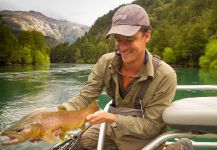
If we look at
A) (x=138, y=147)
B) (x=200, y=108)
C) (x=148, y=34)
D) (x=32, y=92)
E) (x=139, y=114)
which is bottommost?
(x=32, y=92)

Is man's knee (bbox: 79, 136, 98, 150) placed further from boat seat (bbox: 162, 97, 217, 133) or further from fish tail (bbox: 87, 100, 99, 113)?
boat seat (bbox: 162, 97, 217, 133)

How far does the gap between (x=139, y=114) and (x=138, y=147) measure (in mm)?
284

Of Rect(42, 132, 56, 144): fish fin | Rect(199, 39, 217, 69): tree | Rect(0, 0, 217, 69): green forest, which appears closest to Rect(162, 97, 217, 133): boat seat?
Rect(42, 132, 56, 144): fish fin

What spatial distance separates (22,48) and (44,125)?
10335 centimetres

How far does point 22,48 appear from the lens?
104m

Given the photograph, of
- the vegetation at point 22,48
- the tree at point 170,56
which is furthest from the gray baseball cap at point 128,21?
the vegetation at point 22,48

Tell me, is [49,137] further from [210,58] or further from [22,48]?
[22,48]

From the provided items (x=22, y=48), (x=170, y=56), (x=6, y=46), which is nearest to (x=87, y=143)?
(x=170, y=56)

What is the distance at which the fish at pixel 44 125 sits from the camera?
2.81 metres

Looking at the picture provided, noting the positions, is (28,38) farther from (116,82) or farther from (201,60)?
(116,82)

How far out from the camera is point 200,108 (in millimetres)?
2838

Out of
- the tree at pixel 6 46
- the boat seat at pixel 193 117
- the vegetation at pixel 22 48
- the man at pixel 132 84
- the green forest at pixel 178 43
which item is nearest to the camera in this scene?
the boat seat at pixel 193 117

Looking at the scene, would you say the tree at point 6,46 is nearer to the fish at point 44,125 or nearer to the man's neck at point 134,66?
the man's neck at point 134,66

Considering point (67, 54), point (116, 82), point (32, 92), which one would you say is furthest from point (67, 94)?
point (67, 54)
